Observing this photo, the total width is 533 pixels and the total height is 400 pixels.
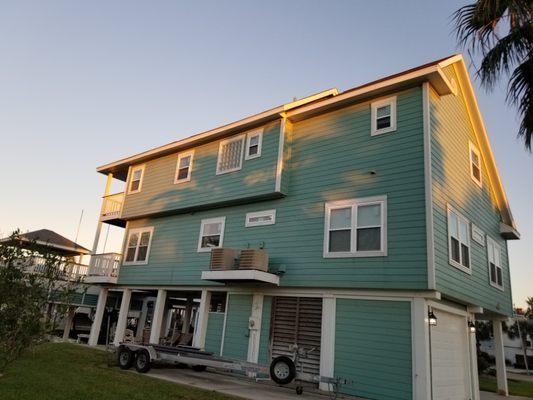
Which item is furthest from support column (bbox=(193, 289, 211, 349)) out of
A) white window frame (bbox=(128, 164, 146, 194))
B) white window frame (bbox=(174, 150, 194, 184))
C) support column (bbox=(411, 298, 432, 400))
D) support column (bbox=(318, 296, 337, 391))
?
support column (bbox=(411, 298, 432, 400))

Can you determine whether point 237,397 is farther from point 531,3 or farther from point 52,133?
point 52,133

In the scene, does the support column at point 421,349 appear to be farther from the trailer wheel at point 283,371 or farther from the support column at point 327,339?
the trailer wheel at point 283,371

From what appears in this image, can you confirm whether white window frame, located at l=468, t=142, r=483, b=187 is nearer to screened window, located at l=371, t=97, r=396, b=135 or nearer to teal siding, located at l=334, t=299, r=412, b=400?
screened window, located at l=371, t=97, r=396, b=135

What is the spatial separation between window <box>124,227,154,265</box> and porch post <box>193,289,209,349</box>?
13.3 feet

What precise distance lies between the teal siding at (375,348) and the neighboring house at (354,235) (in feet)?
0.09

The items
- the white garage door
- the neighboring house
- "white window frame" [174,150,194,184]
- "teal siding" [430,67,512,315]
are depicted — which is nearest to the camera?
the neighboring house

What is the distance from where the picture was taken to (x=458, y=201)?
12.6m

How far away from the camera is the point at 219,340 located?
13.9 metres

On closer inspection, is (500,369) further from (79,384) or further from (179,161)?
(179,161)

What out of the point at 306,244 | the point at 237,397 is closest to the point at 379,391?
the point at 237,397

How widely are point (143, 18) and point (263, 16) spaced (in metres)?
4.64

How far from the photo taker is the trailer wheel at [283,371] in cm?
1041

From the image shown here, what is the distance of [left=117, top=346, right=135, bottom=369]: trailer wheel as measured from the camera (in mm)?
12094

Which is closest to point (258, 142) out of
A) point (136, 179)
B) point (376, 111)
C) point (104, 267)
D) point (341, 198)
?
point (341, 198)
